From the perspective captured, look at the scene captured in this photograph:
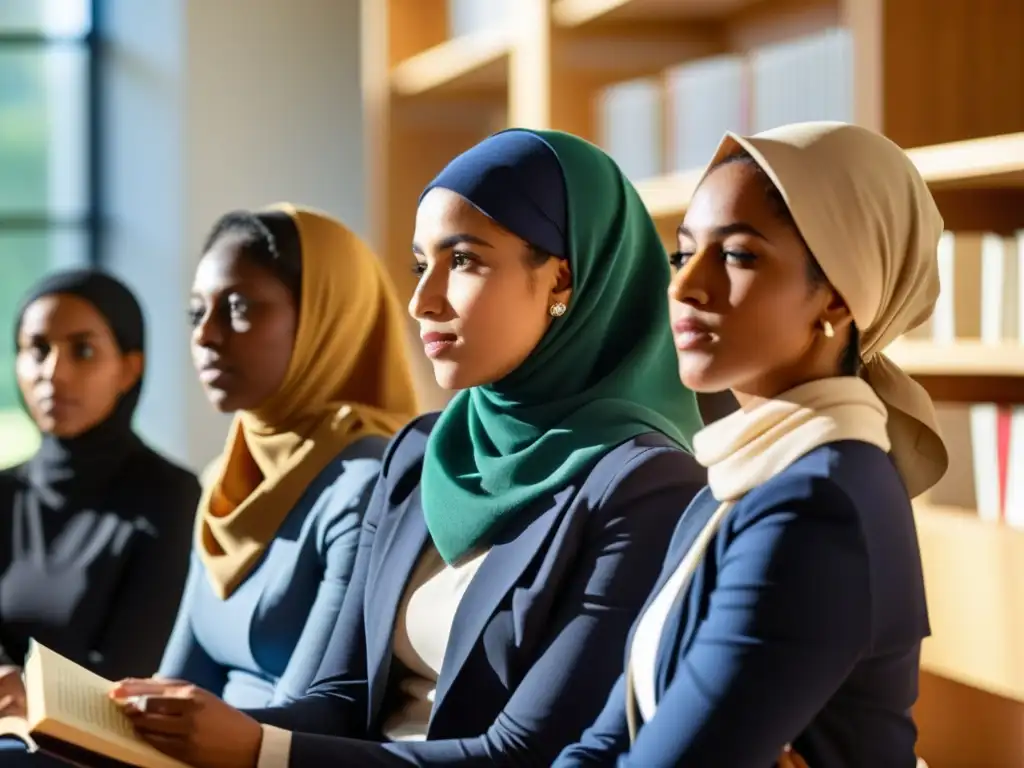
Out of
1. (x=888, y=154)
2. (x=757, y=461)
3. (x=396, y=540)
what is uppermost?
(x=888, y=154)

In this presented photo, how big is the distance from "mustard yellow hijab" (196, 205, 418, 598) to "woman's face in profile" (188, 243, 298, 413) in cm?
3

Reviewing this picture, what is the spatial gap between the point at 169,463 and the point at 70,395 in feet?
0.66

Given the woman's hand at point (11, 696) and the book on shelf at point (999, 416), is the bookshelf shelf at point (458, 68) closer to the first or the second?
the book on shelf at point (999, 416)

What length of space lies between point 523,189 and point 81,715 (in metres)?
0.68

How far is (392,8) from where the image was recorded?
13.3 ft

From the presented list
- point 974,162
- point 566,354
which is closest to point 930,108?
point 974,162

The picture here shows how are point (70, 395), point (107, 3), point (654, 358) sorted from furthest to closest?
point (107, 3) < point (70, 395) < point (654, 358)

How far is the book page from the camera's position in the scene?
139cm

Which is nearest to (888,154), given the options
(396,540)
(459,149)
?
(396,540)

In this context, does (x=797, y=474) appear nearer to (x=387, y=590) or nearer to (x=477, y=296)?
(x=477, y=296)

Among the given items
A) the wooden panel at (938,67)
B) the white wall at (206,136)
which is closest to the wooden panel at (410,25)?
the white wall at (206,136)

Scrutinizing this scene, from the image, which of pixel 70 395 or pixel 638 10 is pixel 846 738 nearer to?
pixel 70 395

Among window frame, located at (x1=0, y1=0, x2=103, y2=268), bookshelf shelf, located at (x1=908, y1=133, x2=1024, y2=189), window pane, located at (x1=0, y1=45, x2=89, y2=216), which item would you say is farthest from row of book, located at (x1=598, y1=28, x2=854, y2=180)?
window pane, located at (x1=0, y1=45, x2=89, y2=216)

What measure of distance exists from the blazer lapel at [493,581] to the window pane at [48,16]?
156 inches
